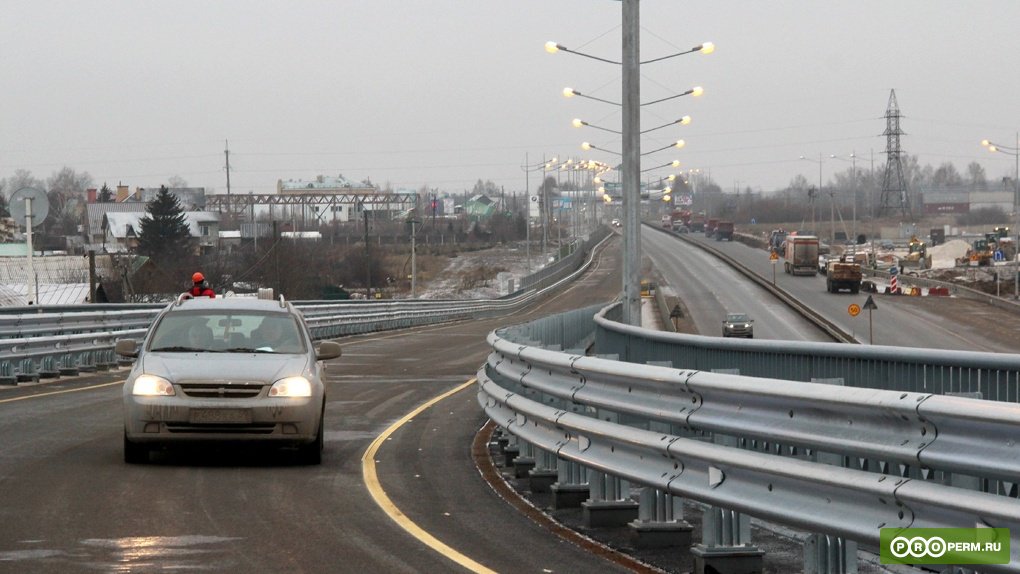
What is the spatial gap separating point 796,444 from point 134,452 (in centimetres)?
713

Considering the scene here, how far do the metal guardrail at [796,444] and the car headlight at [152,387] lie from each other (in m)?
3.32

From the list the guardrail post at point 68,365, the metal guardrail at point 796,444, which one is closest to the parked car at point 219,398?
the metal guardrail at point 796,444

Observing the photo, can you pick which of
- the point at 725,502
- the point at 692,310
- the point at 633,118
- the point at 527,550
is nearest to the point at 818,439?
the point at 725,502

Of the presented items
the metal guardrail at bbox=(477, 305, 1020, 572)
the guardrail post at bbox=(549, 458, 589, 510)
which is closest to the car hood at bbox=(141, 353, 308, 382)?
the metal guardrail at bbox=(477, 305, 1020, 572)

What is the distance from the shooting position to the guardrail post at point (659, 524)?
870 cm

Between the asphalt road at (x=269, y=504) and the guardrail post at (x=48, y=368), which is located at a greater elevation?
the asphalt road at (x=269, y=504)

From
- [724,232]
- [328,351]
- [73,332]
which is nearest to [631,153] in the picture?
[73,332]

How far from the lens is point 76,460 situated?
12.5 metres

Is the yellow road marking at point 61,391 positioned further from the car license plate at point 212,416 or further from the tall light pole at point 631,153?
the tall light pole at point 631,153

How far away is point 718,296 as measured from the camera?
3607 inches

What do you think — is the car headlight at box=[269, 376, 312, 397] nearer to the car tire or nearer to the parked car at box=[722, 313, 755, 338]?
the car tire

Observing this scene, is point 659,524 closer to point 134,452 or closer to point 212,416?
point 212,416

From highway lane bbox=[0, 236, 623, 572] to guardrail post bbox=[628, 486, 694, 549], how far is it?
387mm

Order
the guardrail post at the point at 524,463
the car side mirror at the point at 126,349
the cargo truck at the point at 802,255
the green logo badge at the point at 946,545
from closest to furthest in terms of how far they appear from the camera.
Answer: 1. the green logo badge at the point at 946,545
2. the guardrail post at the point at 524,463
3. the car side mirror at the point at 126,349
4. the cargo truck at the point at 802,255
